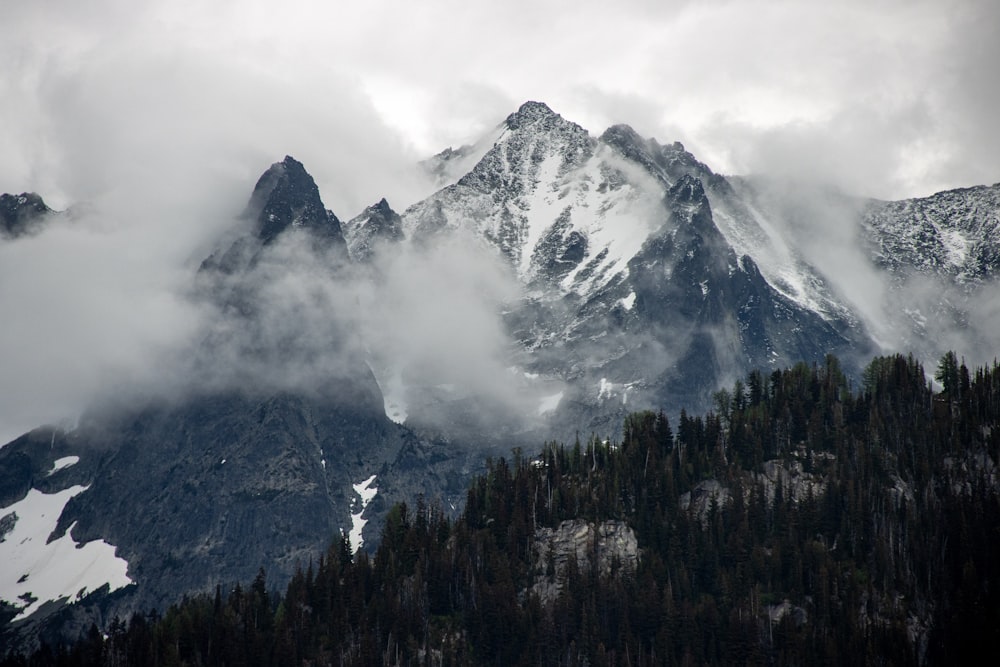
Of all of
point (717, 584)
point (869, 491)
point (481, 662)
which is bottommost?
point (481, 662)

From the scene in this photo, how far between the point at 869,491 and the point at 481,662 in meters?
66.4

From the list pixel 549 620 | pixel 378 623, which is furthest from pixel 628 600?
pixel 378 623

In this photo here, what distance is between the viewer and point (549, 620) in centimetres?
19212

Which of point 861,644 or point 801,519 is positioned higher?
point 801,519

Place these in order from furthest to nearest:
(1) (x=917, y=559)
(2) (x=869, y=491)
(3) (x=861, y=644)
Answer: (2) (x=869, y=491)
(1) (x=917, y=559)
(3) (x=861, y=644)

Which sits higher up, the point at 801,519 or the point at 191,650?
the point at 801,519

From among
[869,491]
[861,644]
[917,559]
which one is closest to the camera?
[861,644]

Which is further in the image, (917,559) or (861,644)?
(917,559)

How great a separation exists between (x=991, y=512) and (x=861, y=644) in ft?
110

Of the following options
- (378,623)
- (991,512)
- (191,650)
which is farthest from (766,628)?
(191,650)

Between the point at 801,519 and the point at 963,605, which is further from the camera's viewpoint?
the point at 801,519

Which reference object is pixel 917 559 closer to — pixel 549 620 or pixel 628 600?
pixel 628 600

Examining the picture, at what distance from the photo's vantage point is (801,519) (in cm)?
19838

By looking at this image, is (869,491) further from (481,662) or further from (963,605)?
(481,662)
